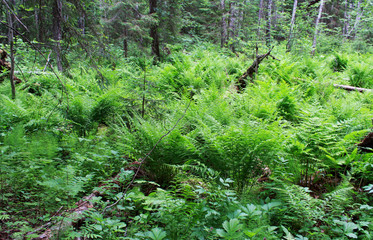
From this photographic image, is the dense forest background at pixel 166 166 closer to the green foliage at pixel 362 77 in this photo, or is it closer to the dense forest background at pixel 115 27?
the dense forest background at pixel 115 27

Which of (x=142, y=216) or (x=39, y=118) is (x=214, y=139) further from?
(x=39, y=118)

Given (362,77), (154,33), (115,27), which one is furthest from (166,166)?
(115,27)

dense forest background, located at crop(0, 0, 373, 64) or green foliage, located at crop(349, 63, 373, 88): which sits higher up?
dense forest background, located at crop(0, 0, 373, 64)

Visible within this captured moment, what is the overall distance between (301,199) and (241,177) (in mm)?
524

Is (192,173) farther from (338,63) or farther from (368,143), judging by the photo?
(338,63)

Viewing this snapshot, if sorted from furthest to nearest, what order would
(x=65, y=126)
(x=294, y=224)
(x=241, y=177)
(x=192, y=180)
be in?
(x=65, y=126) < (x=192, y=180) < (x=241, y=177) < (x=294, y=224)

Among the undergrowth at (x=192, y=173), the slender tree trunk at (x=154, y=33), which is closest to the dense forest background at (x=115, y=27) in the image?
the slender tree trunk at (x=154, y=33)

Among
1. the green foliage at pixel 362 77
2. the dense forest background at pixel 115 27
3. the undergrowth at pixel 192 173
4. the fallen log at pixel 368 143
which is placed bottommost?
the undergrowth at pixel 192 173

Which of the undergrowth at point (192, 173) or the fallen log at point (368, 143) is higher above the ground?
the fallen log at point (368, 143)

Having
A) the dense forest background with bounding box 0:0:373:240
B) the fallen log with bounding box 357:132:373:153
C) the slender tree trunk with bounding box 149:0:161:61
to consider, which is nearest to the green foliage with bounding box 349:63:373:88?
the dense forest background with bounding box 0:0:373:240

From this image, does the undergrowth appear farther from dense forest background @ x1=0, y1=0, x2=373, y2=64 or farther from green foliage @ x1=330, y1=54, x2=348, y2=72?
green foliage @ x1=330, y1=54, x2=348, y2=72

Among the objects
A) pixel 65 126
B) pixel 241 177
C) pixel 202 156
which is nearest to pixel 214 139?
pixel 202 156

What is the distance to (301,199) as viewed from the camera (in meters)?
1.69

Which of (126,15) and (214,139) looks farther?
(126,15)
